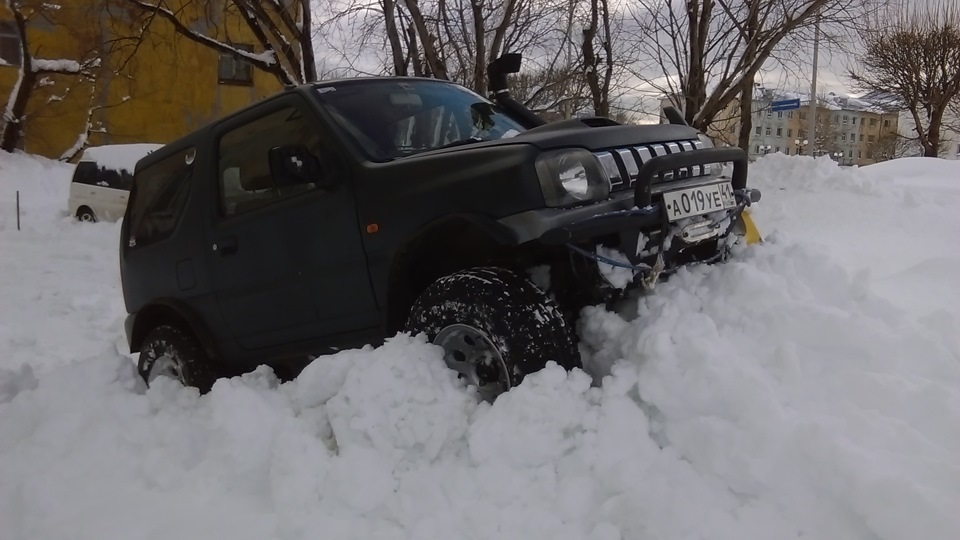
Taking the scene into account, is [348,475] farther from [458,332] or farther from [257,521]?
[458,332]

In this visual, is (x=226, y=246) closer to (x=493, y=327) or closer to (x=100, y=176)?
(x=493, y=327)

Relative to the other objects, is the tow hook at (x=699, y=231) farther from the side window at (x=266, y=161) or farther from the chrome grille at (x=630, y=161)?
the side window at (x=266, y=161)

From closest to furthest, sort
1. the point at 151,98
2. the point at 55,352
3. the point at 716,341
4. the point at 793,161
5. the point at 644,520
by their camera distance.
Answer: the point at 644,520 → the point at 716,341 → the point at 55,352 → the point at 793,161 → the point at 151,98

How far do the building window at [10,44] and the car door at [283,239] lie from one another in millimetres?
22630

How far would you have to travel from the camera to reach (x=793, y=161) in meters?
10.6

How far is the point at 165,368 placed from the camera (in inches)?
149

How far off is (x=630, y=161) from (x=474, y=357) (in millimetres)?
988

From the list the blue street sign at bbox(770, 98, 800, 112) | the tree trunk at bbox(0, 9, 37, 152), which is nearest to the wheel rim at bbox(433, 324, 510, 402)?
the blue street sign at bbox(770, 98, 800, 112)

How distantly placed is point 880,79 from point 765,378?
28.0 m

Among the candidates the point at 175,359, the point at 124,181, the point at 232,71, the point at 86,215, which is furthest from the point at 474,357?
the point at 232,71

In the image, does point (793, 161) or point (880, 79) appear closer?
point (793, 161)

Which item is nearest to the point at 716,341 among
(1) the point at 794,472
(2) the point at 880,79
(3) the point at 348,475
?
(1) the point at 794,472

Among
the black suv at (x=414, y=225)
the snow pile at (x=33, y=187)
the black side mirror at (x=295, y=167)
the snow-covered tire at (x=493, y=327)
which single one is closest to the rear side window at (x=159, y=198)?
the black suv at (x=414, y=225)

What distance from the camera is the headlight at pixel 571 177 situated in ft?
7.81
